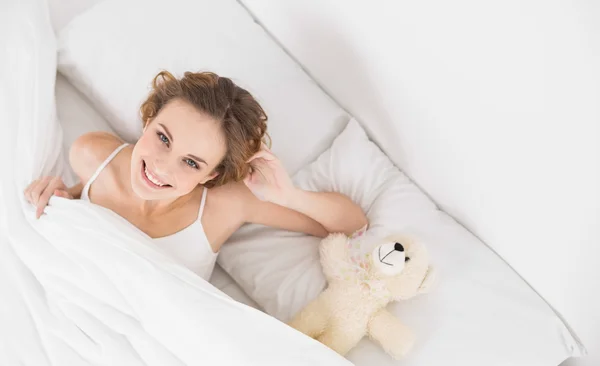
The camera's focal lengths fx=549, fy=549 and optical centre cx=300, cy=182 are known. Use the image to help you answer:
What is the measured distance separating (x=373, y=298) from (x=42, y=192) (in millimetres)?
725

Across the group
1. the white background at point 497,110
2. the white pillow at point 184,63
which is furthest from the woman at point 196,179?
the white background at point 497,110

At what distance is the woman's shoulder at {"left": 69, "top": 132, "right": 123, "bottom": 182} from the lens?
4.05 feet

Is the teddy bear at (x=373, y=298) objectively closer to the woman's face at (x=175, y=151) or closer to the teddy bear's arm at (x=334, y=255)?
the teddy bear's arm at (x=334, y=255)

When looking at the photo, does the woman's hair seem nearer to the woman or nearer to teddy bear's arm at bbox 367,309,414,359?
the woman

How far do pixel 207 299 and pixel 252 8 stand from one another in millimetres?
834

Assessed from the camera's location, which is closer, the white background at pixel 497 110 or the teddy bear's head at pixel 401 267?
the white background at pixel 497 110

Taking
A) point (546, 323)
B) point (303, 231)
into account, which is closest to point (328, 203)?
A: point (303, 231)

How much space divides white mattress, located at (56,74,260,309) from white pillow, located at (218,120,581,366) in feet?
0.14

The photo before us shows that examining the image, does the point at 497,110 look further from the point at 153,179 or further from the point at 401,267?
the point at 153,179

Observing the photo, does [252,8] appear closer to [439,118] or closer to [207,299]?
[439,118]

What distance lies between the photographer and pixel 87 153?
124 centimetres

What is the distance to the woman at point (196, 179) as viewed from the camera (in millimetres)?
1053

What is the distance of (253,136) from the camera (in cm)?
112

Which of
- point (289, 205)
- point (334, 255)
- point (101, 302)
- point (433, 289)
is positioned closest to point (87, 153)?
point (101, 302)
